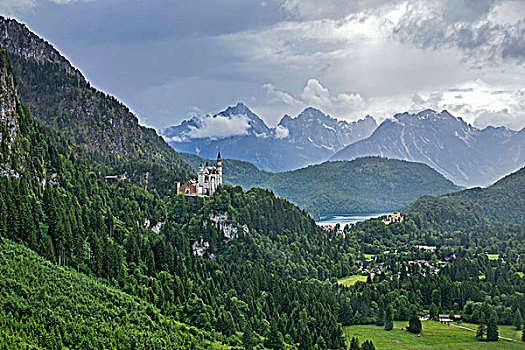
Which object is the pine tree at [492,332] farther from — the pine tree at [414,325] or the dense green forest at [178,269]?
the pine tree at [414,325]

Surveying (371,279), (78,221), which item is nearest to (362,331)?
(371,279)

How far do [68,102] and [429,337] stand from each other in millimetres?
122216

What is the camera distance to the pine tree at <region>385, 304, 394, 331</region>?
89438mm

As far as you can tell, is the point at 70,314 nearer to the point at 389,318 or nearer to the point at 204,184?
the point at 389,318

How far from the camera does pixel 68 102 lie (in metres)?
160

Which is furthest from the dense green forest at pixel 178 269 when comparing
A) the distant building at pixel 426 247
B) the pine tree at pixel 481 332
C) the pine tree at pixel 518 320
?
the pine tree at pixel 481 332

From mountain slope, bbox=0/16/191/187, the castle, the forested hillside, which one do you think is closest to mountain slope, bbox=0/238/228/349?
the forested hillside

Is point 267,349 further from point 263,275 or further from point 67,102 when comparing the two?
point 67,102

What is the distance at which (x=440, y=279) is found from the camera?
4370 inches

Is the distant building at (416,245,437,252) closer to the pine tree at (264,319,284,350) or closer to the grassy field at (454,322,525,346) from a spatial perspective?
the grassy field at (454,322,525,346)

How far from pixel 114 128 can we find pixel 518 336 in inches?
5077

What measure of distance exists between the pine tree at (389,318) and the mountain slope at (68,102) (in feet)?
242

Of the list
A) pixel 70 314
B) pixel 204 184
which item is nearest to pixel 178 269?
pixel 70 314

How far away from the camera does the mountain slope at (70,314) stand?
50.6 meters
